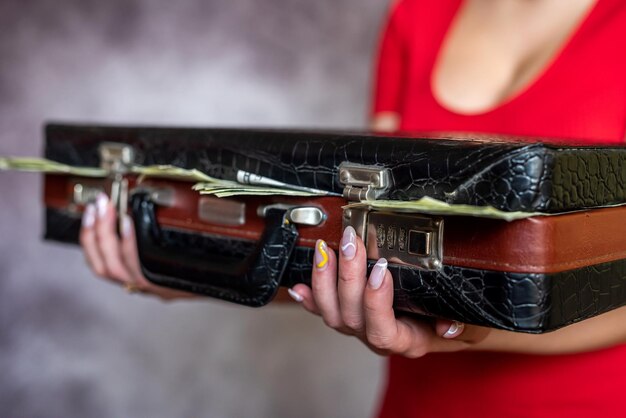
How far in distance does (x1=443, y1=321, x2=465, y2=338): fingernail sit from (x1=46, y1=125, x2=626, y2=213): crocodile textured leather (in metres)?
0.12

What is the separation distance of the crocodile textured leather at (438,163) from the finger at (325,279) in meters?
0.06

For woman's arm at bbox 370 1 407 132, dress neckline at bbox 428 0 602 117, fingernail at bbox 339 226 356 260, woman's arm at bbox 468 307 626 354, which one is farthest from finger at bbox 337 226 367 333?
woman's arm at bbox 370 1 407 132

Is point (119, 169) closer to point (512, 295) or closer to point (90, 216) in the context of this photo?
point (90, 216)

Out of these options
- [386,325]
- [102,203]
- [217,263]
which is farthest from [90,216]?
[386,325]

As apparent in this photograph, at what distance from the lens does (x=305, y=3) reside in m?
2.12

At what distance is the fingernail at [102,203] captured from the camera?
3.15ft

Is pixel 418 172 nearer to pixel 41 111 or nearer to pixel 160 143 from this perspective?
pixel 160 143

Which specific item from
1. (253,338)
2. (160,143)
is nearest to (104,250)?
(160,143)

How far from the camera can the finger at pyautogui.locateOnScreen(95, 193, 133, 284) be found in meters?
0.96

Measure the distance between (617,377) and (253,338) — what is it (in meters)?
1.33

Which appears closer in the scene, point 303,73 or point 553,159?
point 553,159

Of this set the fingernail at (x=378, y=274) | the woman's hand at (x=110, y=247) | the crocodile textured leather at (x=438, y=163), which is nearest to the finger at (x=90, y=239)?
the woman's hand at (x=110, y=247)

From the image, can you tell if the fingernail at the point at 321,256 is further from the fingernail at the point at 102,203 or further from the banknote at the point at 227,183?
the fingernail at the point at 102,203

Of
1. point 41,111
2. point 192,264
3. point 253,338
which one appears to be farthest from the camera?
Result: point 253,338
